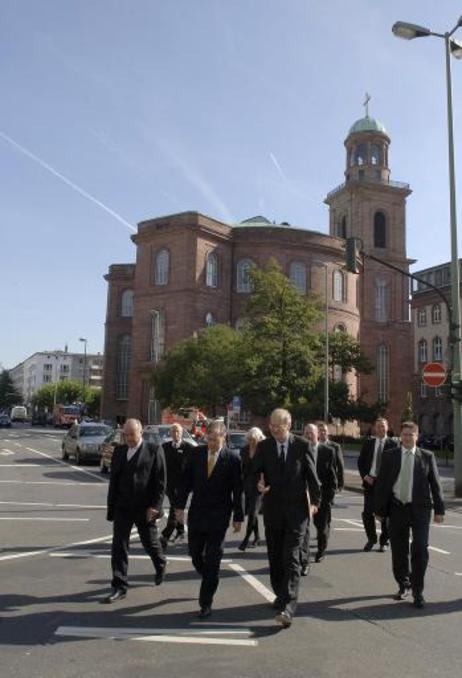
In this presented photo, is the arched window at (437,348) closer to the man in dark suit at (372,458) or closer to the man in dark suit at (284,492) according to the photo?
the man in dark suit at (372,458)

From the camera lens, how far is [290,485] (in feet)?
20.7

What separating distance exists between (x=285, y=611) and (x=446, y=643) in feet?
4.16

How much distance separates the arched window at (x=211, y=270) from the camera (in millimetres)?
65688

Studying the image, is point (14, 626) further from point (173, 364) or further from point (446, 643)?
point (173, 364)

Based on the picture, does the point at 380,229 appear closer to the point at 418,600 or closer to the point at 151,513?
the point at 418,600

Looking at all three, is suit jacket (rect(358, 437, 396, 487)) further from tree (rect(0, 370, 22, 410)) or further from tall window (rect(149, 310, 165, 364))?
tree (rect(0, 370, 22, 410))

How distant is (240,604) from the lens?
6652 millimetres

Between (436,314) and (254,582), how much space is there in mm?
75127

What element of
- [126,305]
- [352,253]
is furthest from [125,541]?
[126,305]

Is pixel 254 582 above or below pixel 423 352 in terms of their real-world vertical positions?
below

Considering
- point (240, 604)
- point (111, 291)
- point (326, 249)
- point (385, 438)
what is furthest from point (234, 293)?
point (240, 604)

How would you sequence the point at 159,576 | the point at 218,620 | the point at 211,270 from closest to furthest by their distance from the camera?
the point at 218,620 < the point at 159,576 < the point at 211,270

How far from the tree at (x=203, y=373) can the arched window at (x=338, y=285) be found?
2484cm

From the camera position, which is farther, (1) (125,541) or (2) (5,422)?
(2) (5,422)
